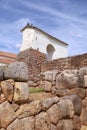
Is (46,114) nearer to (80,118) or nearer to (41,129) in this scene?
(41,129)

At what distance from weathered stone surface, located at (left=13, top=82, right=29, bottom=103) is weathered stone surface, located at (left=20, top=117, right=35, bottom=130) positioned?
0.31m

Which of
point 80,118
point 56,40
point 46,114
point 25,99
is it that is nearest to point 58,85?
point 80,118

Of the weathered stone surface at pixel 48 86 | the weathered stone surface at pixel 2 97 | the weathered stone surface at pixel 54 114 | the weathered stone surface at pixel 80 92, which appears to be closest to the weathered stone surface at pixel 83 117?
the weathered stone surface at pixel 80 92

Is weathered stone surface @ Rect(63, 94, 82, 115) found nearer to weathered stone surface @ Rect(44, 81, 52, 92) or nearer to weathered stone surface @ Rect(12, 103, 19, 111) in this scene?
weathered stone surface @ Rect(12, 103, 19, 111)

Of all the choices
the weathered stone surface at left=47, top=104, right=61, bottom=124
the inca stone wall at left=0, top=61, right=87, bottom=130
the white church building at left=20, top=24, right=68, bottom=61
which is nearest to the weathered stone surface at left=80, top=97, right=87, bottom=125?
the inca stone wall at left=0, top=61, right=87, bottom=130

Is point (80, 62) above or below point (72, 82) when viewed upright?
above

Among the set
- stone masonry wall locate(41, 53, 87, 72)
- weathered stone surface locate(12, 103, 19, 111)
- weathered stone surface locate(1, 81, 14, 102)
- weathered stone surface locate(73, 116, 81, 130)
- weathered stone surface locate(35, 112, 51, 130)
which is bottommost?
weathered stone surface locate(73, 116, 81, 130)

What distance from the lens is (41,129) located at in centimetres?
376

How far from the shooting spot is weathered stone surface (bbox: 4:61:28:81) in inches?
132

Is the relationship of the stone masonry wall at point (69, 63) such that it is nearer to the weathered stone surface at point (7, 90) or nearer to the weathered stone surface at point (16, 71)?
the weathered stone surface at point (16, 71)

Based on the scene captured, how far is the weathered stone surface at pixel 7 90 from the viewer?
3277 mm

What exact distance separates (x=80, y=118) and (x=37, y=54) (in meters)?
7.57

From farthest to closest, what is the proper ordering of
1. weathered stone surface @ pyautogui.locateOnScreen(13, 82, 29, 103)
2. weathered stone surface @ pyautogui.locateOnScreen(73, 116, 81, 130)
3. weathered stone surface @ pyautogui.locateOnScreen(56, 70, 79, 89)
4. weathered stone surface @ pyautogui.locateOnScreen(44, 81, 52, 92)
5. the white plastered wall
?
the white plastered wall
weathered stone surface @ pyautogui.locateOnScreen(44, 81, 52, 92)
weathered stone surface @ pyautogui.locateOnScreen(56, 70, 79, 89)
weathered stone surface @ pyautogui.locateOnScreen(73, 116, 81, 130)
weathered stone surface @ pyautogui.locateOnScreen(13, 82, 29, 103)

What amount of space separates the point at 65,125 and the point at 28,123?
1.02 meters
